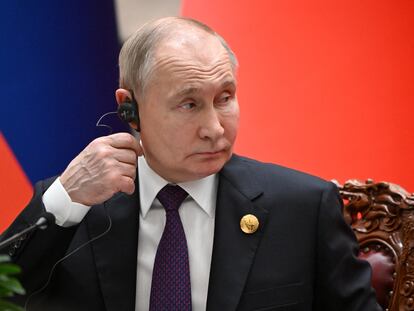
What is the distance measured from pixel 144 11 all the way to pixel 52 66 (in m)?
0.42

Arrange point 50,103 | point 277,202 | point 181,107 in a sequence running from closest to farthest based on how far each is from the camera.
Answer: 1. point 181,107
2. point 277,202
3. point 50,103

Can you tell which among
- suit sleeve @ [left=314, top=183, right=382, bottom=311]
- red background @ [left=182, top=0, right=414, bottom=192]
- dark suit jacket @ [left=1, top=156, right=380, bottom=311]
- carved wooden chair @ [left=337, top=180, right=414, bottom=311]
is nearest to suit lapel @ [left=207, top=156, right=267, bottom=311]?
dark suit jacket @ [left=1, top=156, right=380, bottom=311]

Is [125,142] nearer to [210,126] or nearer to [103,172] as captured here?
[103,172]

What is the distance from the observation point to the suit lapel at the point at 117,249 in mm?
2080

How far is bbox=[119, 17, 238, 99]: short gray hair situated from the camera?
2.09m

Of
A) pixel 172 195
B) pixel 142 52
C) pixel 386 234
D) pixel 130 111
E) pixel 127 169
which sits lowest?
pixel 386 234

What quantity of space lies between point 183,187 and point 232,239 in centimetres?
19

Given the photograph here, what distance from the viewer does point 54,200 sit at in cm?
206

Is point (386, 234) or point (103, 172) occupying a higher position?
point (103, 172)

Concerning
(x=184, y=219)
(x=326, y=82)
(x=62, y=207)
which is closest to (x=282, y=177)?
(x=184, y=219)

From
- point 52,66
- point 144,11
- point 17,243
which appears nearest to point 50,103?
point 52,66

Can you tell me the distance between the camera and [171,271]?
2.07m

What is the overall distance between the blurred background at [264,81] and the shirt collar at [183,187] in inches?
42.5

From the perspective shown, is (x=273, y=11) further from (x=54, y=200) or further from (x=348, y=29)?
(x=54, y=200)
